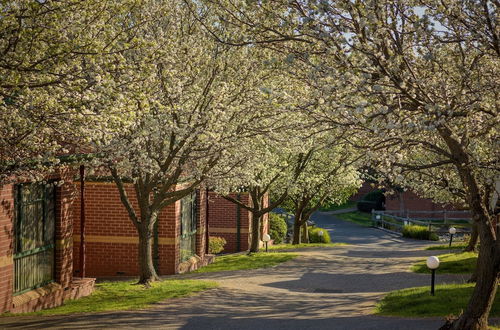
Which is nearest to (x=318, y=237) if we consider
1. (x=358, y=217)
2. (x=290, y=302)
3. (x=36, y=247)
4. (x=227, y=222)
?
(x=227, y=222)

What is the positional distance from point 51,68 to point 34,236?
764cm

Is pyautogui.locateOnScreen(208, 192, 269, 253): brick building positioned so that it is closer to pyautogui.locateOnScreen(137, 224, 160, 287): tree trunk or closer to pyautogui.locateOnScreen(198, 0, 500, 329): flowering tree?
pyautogui.locateOnScreen(137, 224, 160, 287): tree trunk

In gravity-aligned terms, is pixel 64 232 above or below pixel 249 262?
above

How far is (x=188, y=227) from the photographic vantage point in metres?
23.7

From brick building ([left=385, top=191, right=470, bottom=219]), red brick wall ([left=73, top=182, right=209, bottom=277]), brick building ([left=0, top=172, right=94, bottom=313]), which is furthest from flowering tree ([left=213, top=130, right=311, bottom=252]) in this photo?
brick building ([left=385, top=191, right=470, bottom=219])

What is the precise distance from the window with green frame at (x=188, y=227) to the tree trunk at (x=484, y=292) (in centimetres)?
1417

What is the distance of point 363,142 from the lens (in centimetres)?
1195

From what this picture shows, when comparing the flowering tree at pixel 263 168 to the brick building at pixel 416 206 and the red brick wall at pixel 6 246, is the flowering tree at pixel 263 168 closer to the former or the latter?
the red brick wall at pixel 6 246

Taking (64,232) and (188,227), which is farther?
(188,227)

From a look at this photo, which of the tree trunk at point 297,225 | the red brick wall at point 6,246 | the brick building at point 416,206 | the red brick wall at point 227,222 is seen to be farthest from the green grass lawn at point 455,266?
the brick building at point 416,206

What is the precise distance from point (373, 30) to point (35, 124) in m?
5.16

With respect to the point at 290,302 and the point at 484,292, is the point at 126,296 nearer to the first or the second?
the point at 290,302

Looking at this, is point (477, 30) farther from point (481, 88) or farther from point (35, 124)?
point (35, 124)

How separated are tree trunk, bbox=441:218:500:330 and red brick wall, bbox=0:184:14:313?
9474 mm
